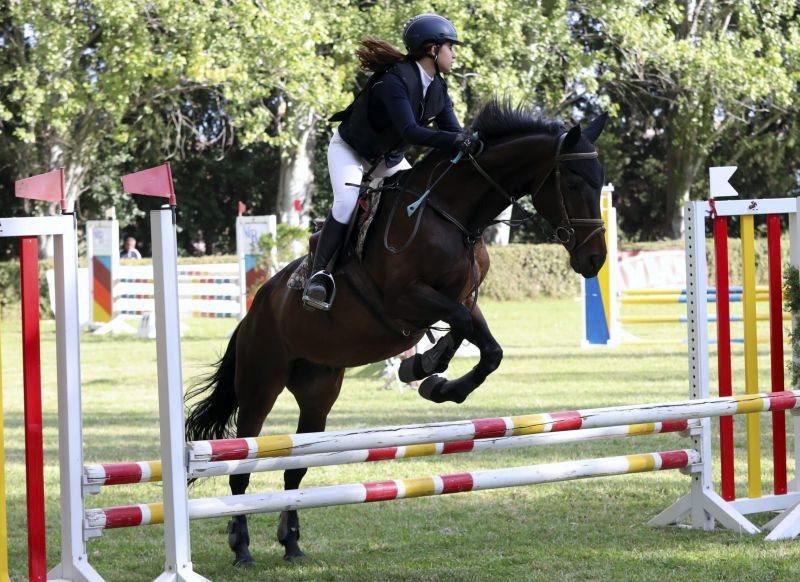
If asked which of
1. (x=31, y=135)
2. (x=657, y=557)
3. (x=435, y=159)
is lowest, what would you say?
(x=657, y=557)

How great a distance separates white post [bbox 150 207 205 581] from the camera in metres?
3.90

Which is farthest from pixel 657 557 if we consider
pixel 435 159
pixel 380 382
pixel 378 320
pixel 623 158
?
pixel 623 158

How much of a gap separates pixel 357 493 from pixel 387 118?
1.62 metres

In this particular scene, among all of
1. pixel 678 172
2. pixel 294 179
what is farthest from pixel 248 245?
pixel 678 172

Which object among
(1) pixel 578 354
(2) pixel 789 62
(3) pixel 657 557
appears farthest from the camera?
(2) pixel 789 62

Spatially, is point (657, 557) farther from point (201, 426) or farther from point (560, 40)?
point (560, 40)

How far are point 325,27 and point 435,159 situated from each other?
1749 centimetres

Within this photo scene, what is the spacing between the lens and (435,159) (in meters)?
4.98

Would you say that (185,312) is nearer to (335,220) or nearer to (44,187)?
(335,220)

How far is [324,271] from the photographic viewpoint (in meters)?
4.96

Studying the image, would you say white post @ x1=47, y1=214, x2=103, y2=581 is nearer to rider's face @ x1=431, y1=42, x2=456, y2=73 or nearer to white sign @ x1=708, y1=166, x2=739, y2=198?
rider's face @ x1=431, y1=42, x2=456, y2=73

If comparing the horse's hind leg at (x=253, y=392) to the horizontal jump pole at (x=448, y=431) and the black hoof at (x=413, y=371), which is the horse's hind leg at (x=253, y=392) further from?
the horizontal jump pole at (x=448, y=431)

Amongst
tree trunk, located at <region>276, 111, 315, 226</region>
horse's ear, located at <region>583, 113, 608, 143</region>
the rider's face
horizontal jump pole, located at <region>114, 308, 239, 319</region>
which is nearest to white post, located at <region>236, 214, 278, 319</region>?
horizontal jump pole, located at <region>114, 308, 239, 319</region>

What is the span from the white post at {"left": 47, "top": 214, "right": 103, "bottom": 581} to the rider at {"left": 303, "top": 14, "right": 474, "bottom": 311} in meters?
1.22
